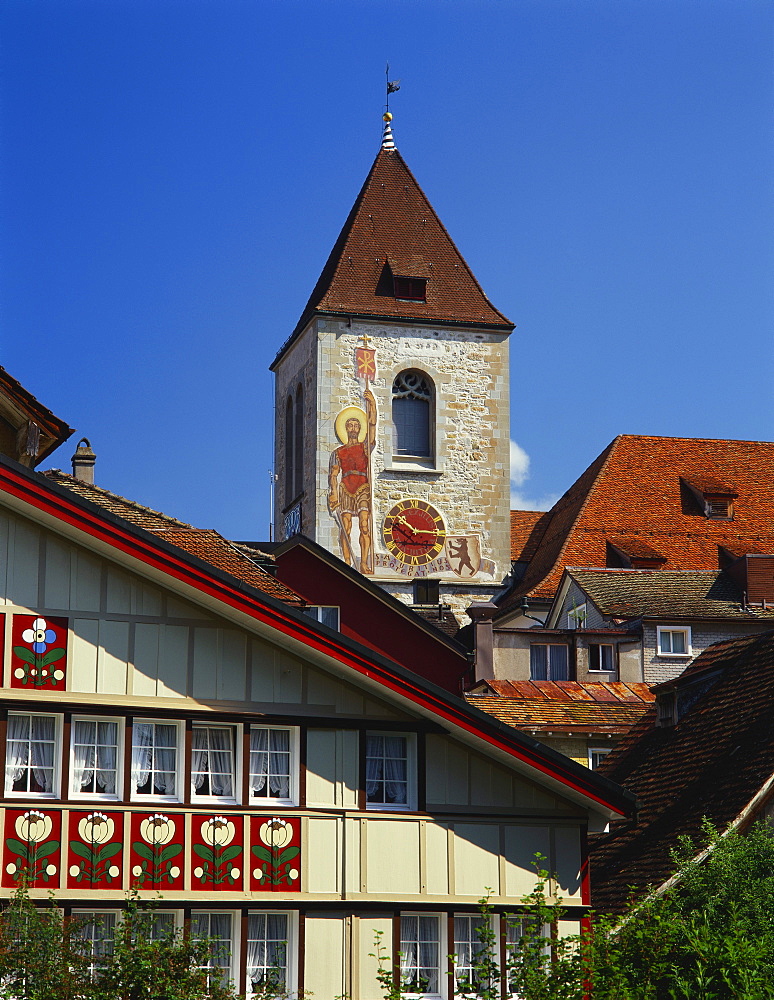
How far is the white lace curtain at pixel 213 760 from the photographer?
15156 mm

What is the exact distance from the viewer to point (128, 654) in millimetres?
15055

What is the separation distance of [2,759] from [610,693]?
12.1 meters

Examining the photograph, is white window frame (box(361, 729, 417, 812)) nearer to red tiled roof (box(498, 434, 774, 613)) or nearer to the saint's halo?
red tiled roof (box(498, 434, 774, 613))

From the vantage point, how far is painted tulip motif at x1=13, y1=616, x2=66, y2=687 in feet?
48.4

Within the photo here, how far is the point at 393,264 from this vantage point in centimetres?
5062

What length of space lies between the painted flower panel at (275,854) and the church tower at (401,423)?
3065 cm

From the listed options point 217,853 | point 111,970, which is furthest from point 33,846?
point 111,970

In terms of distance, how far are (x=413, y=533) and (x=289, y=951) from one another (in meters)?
32.3

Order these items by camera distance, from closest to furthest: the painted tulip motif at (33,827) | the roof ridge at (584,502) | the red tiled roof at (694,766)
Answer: the painted tulip motif at (33,827), the red tiled roof at (694,766), the roof ridge at (584,502)

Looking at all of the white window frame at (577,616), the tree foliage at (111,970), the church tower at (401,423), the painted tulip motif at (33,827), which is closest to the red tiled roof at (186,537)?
the painted tulip motif at (33,827)

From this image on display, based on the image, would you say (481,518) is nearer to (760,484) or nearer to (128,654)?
(760,484)

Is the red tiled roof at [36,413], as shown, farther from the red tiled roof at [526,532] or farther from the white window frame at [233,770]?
the red tiled roof at [526,532]

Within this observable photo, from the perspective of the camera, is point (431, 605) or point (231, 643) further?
point (431, 605)

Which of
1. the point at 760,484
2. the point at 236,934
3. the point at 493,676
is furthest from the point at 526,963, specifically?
the point at 760,484
